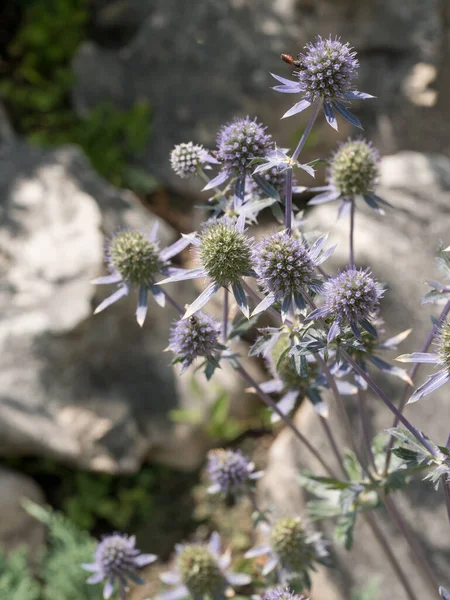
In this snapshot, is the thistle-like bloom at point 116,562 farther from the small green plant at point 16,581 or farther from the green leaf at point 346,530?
the small green plant at point 16,581

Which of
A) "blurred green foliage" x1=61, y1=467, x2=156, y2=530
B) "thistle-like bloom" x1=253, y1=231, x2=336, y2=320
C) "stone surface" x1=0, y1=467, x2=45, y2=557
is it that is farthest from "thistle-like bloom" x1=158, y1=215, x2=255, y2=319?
"blurred green foliage" x1=61, y1=467, x2=156, y2=530

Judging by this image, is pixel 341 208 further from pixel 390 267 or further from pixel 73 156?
pixel 73 156

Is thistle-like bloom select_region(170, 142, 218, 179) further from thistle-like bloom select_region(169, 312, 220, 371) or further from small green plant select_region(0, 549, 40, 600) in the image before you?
small green plant select_region(0, 549, 40, 600)

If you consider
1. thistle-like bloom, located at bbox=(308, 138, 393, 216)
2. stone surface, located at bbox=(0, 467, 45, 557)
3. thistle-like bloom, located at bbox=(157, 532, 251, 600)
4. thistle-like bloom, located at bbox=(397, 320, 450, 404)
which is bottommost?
thistle-like bloom, located at bbox=(397, 320, 450, 404)

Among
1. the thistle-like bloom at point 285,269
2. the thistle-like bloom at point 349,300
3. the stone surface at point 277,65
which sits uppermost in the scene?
the stone surface at point 277,65

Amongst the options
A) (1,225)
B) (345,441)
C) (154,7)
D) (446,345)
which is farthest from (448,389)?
(154,7)

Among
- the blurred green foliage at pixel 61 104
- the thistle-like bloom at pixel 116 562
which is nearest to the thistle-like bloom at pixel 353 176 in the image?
the thistle-like bloom at pixel 116 562
